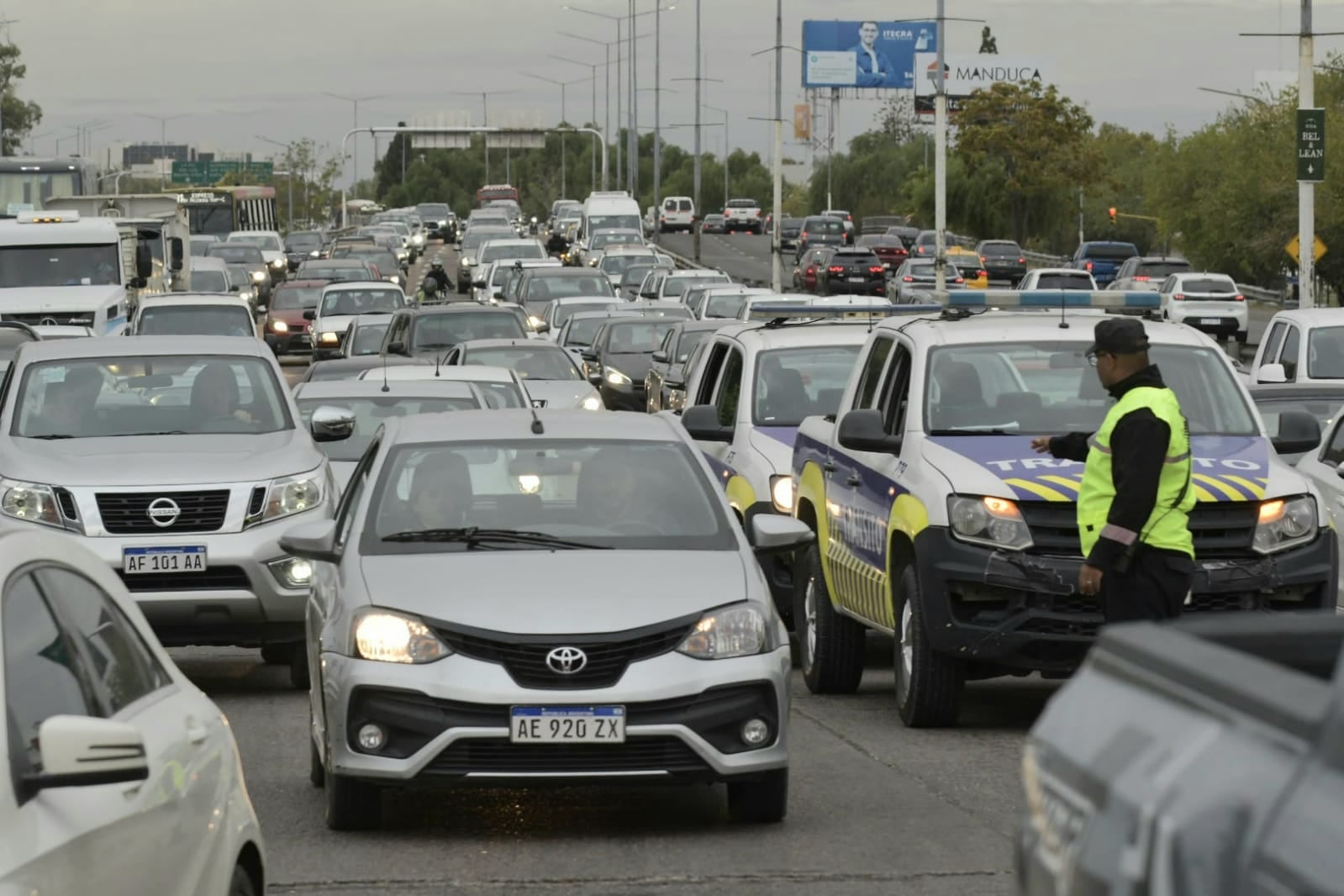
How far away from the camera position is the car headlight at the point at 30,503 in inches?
487

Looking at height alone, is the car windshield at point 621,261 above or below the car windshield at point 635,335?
above

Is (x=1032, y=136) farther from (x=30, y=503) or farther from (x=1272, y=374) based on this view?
(x=30, y=503)

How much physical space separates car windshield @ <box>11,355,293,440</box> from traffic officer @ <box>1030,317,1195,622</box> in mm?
6001

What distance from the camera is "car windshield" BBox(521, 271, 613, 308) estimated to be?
150 feet

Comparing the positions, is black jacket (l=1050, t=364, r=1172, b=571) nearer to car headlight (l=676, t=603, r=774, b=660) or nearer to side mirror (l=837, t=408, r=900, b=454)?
car headlight (l=676, t=603, r=774, b=660)

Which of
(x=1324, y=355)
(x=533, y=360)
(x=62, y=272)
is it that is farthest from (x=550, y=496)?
(x=62, y=272)

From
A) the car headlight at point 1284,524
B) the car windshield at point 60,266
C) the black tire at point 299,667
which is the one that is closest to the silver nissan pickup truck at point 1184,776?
the car headlight at point 1284,524

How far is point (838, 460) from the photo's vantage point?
12.8m

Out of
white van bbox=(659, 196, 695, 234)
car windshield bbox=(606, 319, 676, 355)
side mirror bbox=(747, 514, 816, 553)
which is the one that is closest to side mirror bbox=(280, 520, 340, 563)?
side mirror bbox=(747, 514, 816, 553)

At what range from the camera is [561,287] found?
4594 centimetres

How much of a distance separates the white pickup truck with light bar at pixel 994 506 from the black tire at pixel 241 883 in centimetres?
536

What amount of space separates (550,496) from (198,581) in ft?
11.6

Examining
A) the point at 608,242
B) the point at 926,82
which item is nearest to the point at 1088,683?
the point at 608,242

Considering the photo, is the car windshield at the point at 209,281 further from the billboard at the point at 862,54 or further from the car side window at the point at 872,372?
the billboard at the point at 862,54
